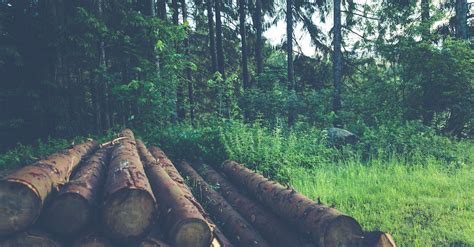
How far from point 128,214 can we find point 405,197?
4990 mm

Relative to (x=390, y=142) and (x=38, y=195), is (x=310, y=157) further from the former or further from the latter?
(x=38, y=195)

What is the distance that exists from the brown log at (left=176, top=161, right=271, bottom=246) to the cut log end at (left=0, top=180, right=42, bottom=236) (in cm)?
224

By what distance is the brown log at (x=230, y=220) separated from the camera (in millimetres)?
4386

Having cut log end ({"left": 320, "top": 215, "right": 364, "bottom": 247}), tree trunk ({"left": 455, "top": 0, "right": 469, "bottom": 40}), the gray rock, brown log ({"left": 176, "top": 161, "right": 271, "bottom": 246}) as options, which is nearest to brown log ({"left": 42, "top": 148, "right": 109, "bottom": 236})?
brown log ({"left": 176, "top": 161, "right": 271, "bottom": 246})

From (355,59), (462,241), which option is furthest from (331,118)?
(462,241)

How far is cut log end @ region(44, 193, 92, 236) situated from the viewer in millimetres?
3457

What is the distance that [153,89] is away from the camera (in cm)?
1314

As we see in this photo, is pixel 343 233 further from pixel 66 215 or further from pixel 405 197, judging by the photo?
pixel 405 197

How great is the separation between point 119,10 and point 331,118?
34.5ft

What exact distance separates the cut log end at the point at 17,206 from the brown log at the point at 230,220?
2.24m

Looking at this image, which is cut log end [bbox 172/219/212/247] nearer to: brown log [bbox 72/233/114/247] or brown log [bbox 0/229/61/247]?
brown log [bbox 72/233/114/247]

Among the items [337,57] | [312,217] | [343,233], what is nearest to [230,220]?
[312,217]

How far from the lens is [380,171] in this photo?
864 centimetres

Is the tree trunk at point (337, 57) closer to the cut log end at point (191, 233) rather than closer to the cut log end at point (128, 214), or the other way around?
the cut log end at point (191, 233)
